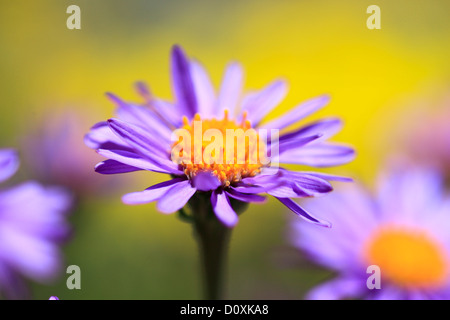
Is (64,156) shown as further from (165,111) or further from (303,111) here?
(303,111)

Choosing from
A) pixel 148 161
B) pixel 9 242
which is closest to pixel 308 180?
pixel 148 161

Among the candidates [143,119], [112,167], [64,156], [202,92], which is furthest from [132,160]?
[64,156]

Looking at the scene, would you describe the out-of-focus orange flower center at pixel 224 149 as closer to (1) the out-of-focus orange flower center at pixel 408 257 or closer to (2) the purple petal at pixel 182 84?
(2) the purple petal at pixel 182 84

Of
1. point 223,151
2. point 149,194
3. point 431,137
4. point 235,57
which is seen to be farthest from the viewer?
point 235,57

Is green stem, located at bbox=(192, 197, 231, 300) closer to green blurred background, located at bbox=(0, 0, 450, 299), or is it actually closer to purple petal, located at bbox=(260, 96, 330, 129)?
purple petal, located at bbox=(260, 96, 330, 129)

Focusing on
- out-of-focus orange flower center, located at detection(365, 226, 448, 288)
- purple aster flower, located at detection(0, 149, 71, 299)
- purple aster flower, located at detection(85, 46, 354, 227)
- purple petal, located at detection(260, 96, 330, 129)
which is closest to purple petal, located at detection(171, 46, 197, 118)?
purple aster flower, located at detection(85, 46, 354, 227)

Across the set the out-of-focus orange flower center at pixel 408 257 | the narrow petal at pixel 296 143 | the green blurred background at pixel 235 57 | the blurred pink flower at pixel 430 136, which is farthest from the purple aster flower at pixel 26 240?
the blurred pink flower at pixel 430 136
